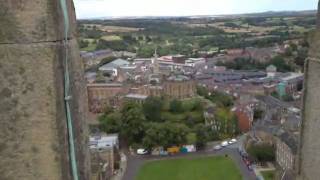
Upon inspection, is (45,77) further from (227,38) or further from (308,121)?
(227,38)

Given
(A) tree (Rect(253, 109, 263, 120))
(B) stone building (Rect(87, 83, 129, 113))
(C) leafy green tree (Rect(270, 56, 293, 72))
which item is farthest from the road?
(C) leafy green tree (Rect(270, 56, 293, 72))

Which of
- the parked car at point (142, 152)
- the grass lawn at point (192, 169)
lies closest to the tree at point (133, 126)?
the parked car at point (142, 152)

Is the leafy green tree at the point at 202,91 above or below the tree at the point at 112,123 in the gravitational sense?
below

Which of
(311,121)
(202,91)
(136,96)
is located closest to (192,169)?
(136,96)

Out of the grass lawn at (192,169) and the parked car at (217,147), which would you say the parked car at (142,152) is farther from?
the parked car at (217,147)

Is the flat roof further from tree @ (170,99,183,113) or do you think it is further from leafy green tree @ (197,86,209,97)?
leafy green tree @ (197,86,209,97)

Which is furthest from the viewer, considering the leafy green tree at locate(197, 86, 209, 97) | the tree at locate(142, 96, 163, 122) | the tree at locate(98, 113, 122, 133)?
the leafy green tree at locate(197, 86, 209, 97)

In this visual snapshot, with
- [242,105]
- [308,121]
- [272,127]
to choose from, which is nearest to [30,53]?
[308,121]
